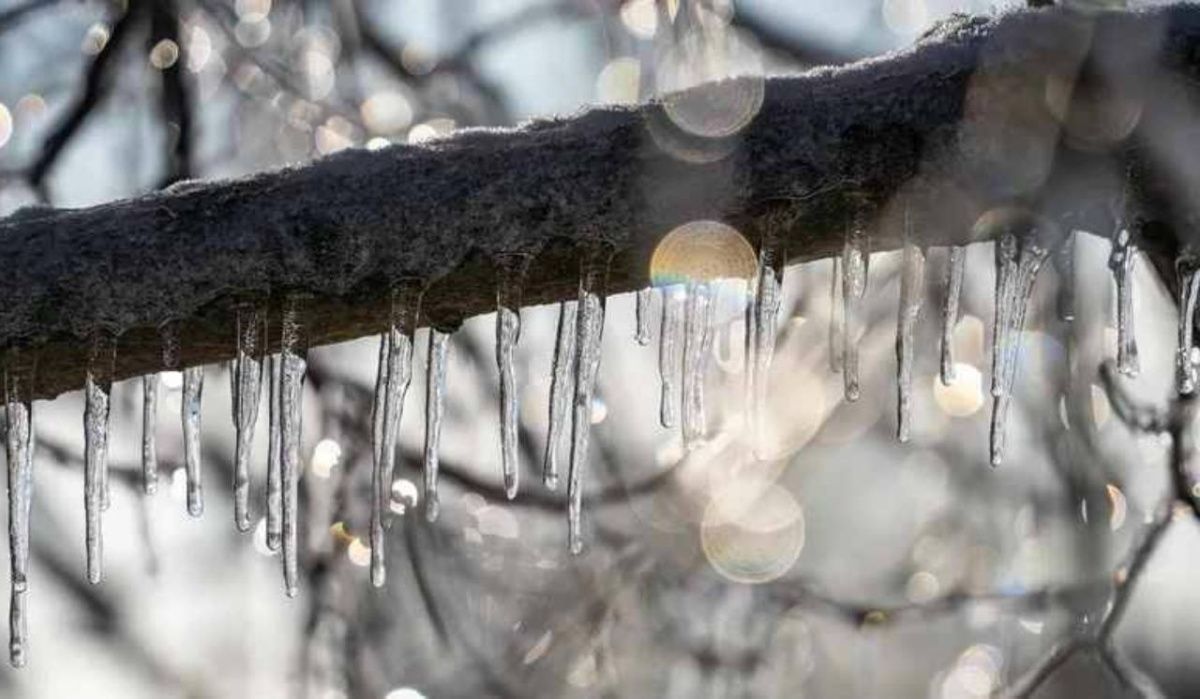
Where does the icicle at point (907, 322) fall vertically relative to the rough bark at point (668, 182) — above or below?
below

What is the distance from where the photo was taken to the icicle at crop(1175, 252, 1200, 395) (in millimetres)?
1549

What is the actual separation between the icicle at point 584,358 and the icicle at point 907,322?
343 millimetres

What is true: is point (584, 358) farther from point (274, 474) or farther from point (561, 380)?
point (274, 474)

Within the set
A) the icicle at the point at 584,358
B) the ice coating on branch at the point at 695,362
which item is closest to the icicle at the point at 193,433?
the icicle at the point at 584,358

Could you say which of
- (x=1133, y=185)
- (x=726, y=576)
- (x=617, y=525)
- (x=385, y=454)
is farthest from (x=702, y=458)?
(x=1133, y=185)

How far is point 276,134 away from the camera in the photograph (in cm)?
379

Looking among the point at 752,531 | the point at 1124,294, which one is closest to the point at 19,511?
the point at 1124,294

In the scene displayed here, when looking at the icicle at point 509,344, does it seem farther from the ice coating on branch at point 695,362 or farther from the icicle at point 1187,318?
the icicle at point 1187,318

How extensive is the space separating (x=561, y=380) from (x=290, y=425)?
0.38m

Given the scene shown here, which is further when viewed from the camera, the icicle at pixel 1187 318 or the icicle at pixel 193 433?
the icicle at pixel 193 433

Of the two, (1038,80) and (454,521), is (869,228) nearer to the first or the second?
(1038,80)

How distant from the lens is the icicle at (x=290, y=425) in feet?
5.26

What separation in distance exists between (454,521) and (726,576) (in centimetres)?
83

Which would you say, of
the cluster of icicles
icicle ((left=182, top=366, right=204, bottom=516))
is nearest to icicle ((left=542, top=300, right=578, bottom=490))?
the cluster of icicles
